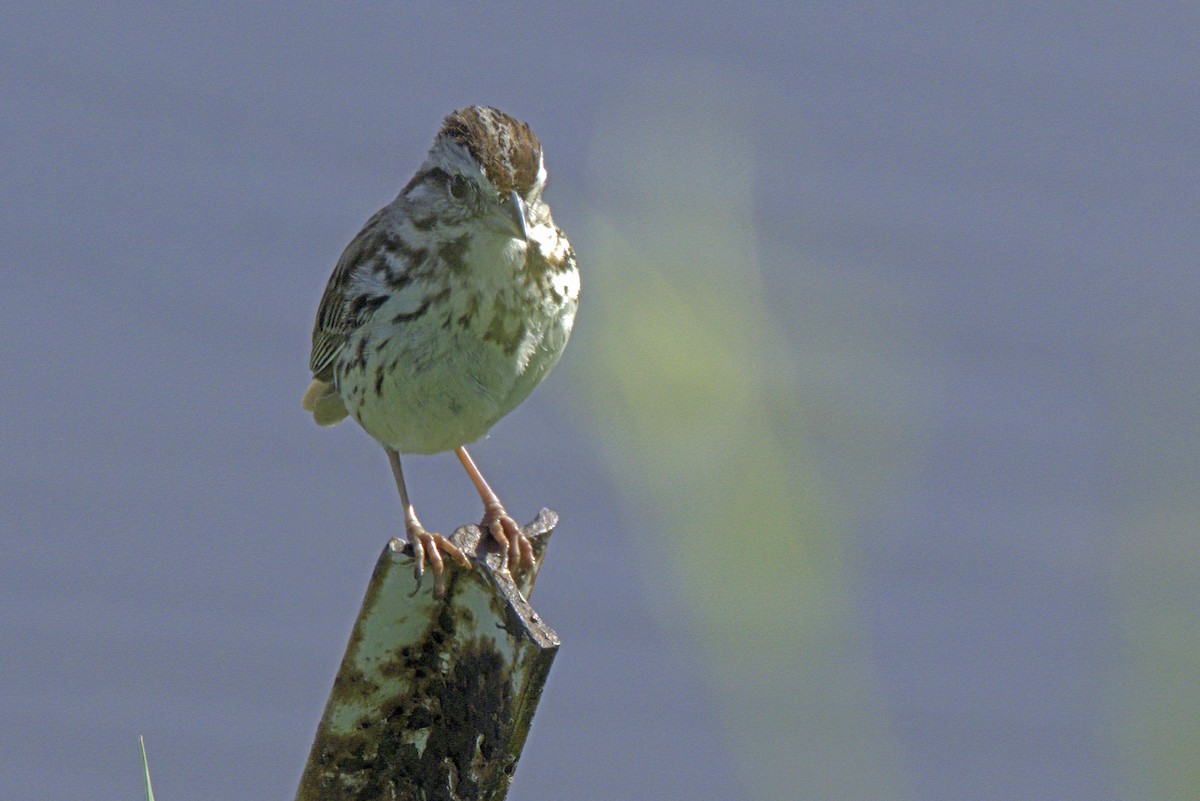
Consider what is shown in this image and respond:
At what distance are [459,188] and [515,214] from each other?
199 millimetres

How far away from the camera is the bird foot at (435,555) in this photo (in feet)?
7.25

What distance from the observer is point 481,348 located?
11.7 feet

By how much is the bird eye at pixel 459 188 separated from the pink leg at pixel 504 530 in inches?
31.7

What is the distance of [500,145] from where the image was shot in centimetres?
336

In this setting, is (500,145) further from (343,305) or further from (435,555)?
(435,555)

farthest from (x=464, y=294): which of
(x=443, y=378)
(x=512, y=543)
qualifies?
(x=512, y=543)

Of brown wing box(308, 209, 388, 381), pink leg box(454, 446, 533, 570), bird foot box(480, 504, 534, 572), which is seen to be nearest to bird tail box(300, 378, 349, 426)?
brown wing box(308, 209, 388, 381)

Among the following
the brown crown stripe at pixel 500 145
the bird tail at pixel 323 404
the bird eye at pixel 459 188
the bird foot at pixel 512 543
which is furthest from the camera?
the bird tail at pixel 323 404

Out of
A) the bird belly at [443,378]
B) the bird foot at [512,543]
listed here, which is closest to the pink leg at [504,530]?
the bird foot at [512,543]

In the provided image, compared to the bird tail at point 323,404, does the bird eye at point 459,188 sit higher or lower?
lower

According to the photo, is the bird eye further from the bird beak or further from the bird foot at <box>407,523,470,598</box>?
the bird foot at <box>407,523,470,598</box>

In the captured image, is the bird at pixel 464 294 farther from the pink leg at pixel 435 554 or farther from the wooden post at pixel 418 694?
the wooden post at pixel 418 694

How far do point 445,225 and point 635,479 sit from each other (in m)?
2.68

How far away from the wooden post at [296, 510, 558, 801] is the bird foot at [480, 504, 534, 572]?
37 cm
